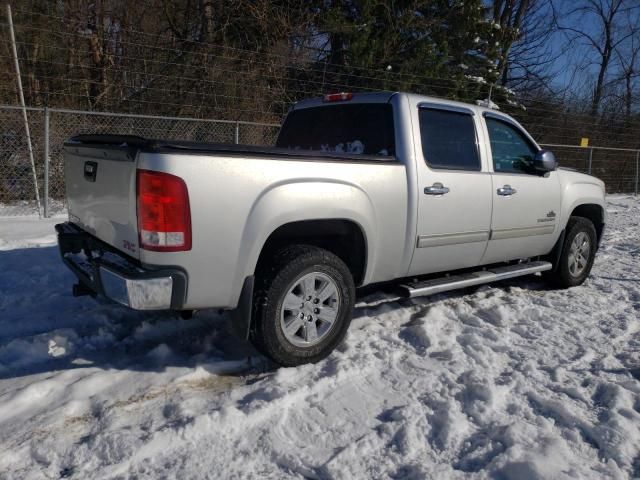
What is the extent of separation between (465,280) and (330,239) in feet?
4.34

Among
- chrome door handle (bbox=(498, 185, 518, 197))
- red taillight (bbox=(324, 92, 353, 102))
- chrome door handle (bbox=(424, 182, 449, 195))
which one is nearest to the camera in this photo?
chrome door handle (bbox=(424, 182, 449, 195))

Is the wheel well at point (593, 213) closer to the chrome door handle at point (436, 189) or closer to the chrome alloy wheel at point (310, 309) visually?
the chrome door handle at point (436, 189)

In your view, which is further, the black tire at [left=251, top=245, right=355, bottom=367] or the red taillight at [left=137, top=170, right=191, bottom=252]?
the black tire at [left=251, top=245, right=355, bottom=367]

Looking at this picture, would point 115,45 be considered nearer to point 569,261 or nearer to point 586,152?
point 569,261

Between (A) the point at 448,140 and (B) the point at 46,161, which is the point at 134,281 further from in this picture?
(B) the point at 46,161

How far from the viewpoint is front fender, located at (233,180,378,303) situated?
299 cm

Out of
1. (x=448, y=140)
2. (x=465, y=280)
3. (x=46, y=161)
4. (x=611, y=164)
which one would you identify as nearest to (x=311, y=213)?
(x=448, y=140)

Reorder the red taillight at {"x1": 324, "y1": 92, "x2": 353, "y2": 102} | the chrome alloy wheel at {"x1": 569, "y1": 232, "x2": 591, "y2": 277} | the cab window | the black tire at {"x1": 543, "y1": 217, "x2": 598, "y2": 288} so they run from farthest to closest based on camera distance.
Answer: the chrome alloy wheel at {"x1": 569, "y1": 232, "x2": 591, "y2": 277} < the black tire at {"x1": 543, "y1": 217, "x2": 598, "y2": 288} < the cab window < the red taillight at {"x1": 324, "y1": 92, "x2": 353, "y2": 102}

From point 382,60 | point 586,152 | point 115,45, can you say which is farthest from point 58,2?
point 586,152

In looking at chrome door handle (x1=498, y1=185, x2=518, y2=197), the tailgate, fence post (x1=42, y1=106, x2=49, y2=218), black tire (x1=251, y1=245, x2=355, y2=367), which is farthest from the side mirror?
fence post (x1=42, y1=106, x2=49, y2=218)

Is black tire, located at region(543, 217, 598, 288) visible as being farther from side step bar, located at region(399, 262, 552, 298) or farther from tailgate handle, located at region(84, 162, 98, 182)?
tailgate handle, located at region(84, 162, 98, 182)

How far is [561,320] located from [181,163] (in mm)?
3405

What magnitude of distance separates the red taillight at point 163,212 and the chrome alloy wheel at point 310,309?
0.81 meters

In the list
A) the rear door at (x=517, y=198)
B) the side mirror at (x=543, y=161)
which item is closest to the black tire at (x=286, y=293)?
the rear door at (x=517, y=198)
